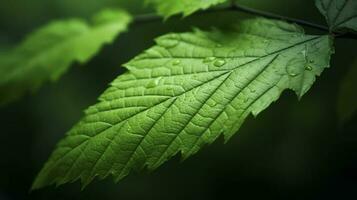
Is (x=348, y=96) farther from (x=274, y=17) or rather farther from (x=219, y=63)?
(x=219, y=63)

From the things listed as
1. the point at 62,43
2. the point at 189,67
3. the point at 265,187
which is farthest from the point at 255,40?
the point at 265,187

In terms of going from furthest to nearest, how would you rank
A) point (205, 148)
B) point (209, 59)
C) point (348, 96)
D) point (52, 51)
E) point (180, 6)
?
point (205, 148) → point (52, 51) → point (348, 96) → point (180, 6) → point (209, 59)

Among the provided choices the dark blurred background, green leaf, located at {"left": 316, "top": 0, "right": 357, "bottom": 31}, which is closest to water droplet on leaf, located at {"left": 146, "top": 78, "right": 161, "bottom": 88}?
green leaf, located at {"left": 316, "top": 0, "right": 357, "bottom": 31}

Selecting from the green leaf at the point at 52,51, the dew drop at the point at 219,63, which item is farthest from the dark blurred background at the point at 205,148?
the dew drop at the point at 219,63

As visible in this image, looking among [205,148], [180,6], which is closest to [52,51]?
[180,6]

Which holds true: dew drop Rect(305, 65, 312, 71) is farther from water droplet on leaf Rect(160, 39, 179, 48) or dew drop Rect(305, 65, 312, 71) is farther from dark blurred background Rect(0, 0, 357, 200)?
dark blurred background Rect(0, 0, 357, 200)

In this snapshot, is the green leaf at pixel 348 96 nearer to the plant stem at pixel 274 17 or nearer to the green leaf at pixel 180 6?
the plant stem at pixel 274 17
